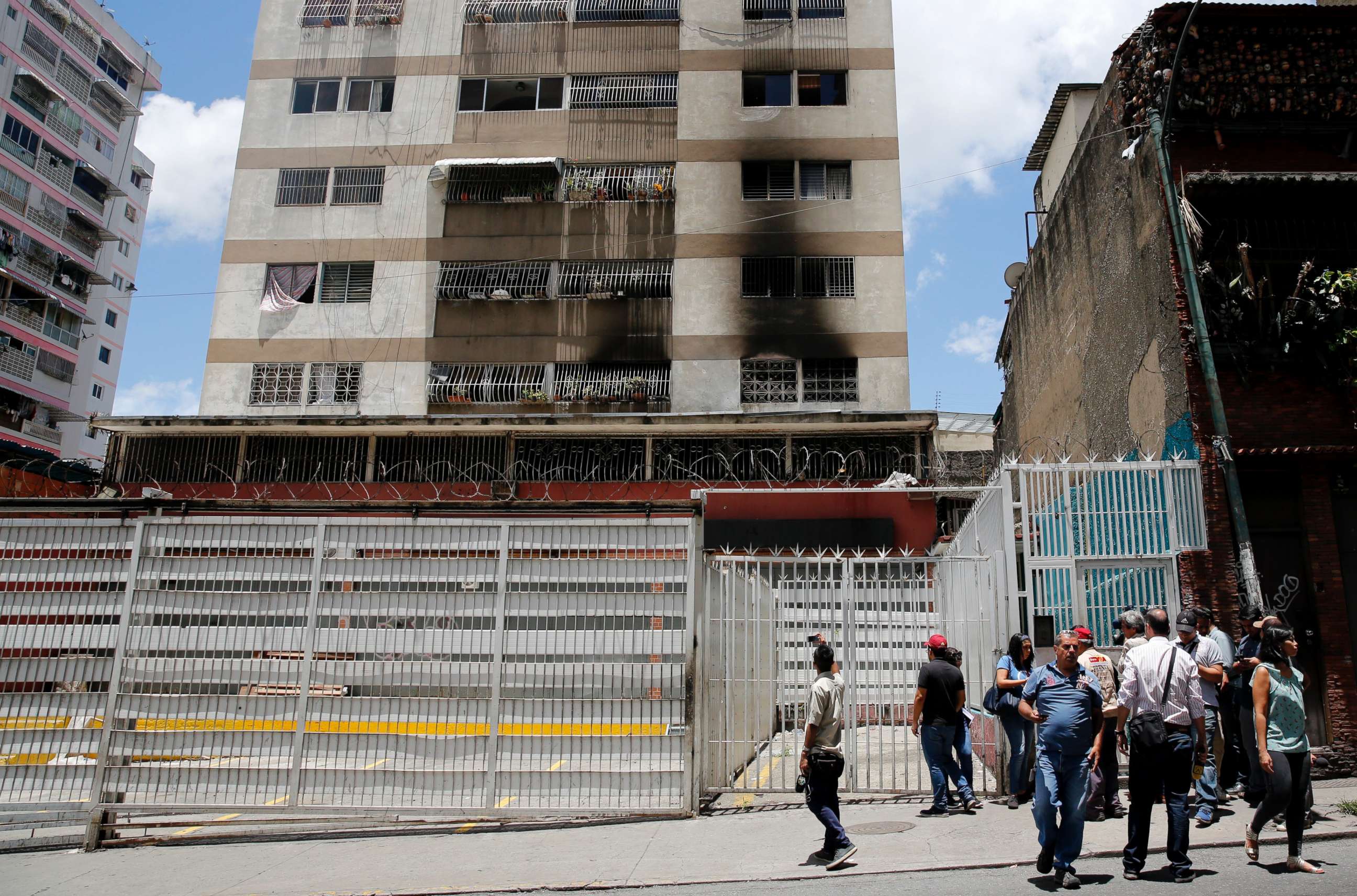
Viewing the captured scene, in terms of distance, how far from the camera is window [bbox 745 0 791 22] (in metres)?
24.8

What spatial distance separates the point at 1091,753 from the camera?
19.3 feet

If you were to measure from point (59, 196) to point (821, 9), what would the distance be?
37809mm

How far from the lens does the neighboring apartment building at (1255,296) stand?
33.6 feet

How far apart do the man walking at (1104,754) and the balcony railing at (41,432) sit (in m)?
46.3

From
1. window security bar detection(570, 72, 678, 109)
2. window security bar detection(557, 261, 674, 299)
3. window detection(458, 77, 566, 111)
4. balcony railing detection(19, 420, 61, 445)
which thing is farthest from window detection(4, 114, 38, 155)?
window security bar detection(557, 261, 674, 299)

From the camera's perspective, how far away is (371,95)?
2527 cm

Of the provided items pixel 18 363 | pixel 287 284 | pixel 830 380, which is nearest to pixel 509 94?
pixel 287 284

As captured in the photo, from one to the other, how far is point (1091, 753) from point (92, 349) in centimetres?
5315

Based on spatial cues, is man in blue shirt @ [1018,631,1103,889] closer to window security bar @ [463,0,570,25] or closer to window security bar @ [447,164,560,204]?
window security bar @ [447,164,560,204]

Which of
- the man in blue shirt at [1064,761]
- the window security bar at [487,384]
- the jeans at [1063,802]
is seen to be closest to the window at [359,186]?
the window security bar at [487,384]

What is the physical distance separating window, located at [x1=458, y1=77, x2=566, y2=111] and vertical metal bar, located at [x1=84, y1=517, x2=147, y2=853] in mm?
19664

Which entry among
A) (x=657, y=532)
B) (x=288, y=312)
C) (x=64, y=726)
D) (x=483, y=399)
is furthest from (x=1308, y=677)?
(x=288, y=312)

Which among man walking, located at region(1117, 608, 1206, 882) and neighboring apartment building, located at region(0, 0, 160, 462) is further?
neighboring apartment building, located at region(0, 0, 160, 462)

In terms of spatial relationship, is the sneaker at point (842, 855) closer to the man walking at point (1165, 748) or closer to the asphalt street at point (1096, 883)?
the asphalt street at point (1096, 883)
